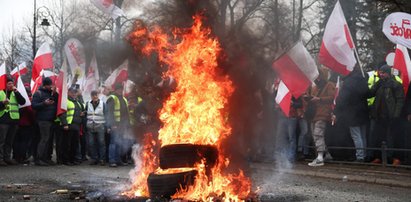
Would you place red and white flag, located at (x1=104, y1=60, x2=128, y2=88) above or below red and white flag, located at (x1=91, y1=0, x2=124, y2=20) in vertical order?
below

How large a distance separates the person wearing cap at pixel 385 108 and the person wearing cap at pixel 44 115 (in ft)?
26.8

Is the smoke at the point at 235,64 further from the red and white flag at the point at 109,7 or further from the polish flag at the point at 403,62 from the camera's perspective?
the polish flag at the point at 403,62

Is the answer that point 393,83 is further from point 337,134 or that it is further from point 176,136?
point 176,136

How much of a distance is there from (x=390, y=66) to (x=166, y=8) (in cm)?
605

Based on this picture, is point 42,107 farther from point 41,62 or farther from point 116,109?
point 41,62

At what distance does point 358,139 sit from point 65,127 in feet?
25.0

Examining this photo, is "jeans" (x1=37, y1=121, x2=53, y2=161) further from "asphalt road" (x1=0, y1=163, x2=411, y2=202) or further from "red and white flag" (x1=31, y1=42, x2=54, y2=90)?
A: "red and white flag" (x1=31, y1=42, x2=54, y2=90)

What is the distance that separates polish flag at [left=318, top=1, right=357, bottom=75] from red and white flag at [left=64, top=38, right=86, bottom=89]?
31.1 feet

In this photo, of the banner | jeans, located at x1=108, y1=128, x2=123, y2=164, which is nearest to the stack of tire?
the banner

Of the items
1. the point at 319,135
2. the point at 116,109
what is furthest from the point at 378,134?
the point at 116,109

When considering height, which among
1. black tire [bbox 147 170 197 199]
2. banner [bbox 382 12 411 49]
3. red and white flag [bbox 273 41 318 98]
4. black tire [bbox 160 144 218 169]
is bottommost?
black tire [bbox 147 170 197 199]

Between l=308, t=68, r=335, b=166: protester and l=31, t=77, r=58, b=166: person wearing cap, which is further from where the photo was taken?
l=31, t=77, r=58, b=166: person wearing cap

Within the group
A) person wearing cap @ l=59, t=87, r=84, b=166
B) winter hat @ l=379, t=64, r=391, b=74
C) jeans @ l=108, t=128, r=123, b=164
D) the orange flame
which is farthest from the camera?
person wearing cap @ l=59, t=87, r=84, b=166

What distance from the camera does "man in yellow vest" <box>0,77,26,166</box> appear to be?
14.2 metres
